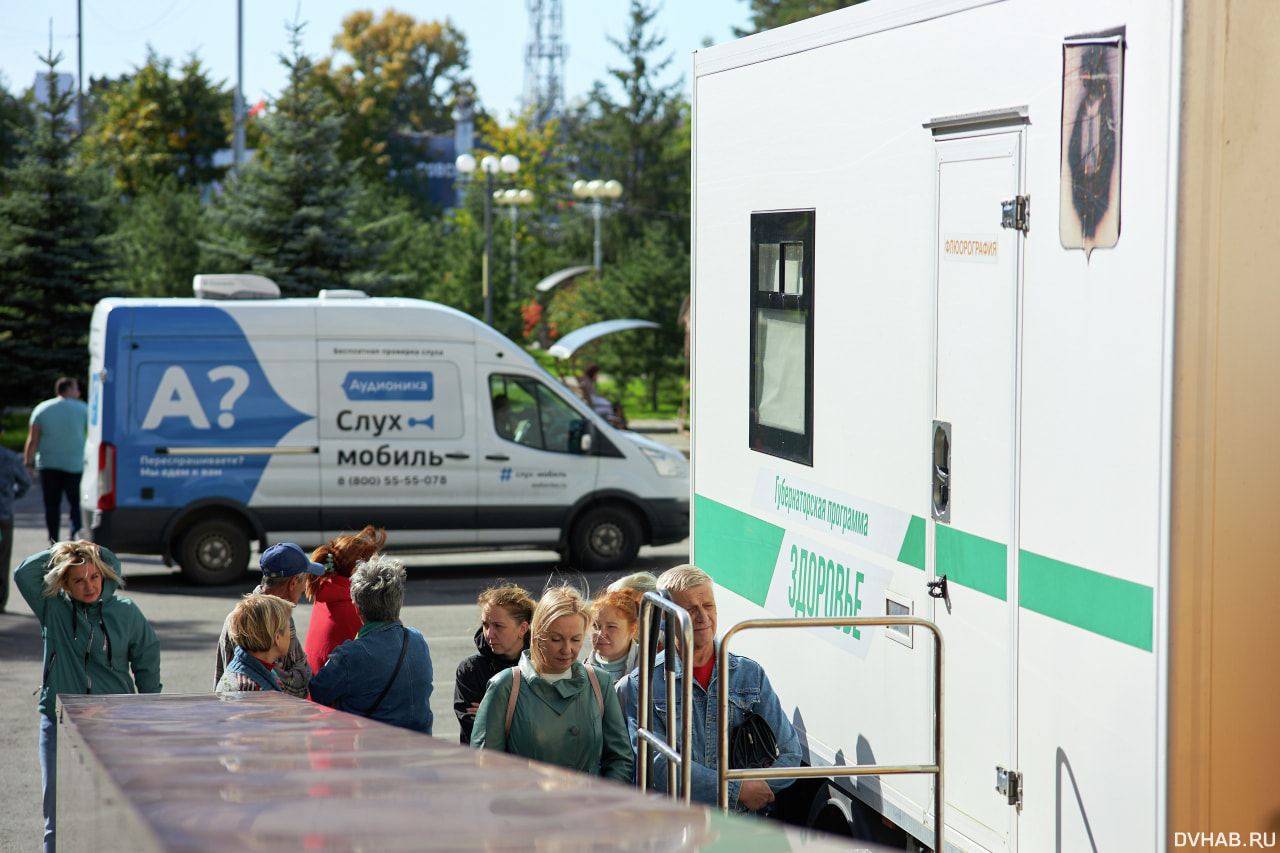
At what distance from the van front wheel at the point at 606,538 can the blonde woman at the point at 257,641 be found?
808 centimetres

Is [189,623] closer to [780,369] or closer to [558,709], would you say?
[780,369]

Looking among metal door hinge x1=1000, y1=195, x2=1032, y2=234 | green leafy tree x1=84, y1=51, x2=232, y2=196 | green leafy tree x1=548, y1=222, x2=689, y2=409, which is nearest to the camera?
metal door hinge x1=1000, y1=195, x2=1032, y2=234

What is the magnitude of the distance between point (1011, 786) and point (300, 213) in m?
24.2

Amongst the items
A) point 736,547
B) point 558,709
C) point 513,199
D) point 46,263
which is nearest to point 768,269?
point 736,547

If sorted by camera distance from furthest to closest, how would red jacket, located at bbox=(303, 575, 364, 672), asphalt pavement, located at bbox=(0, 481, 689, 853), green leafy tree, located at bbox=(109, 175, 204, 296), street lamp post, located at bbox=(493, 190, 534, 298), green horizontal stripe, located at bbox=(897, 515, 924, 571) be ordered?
green leafy tree, located at bbox=(109, 175, 204, 296), street lamp post, located at bbox=(493, 190, 534, 298), asphalt pavement, located at bbox=(0, 481, 689, 853), red jacket, located at bbox=(303, 575, 364, 672), green horizontal stripe, located at bbox=(897, 515, 924, 571)

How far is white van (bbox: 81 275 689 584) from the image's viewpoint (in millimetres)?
11891

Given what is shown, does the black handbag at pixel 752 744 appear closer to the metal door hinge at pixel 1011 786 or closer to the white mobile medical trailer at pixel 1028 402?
the white mobile medical trailer at pixel 1028 402

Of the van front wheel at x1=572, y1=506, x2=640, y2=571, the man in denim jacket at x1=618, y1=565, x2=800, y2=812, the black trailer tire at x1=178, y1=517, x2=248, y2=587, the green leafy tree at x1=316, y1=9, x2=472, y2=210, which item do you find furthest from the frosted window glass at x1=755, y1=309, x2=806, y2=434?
the green leafy tree at x1=316, y1=9, x2=472, y2=210

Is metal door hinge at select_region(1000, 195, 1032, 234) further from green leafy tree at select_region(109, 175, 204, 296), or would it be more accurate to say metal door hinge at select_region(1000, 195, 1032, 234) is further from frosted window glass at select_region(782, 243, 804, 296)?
green leafy tree at select_region(109, 175, 204, 296)

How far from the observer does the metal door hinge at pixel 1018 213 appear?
347 centimetres

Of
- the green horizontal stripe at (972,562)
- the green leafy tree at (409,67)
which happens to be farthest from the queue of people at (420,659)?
the green leafy tree at (409,67)

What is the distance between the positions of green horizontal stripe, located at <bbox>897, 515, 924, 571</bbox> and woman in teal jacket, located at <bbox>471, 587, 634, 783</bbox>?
1013 mm

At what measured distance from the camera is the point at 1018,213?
138 inches

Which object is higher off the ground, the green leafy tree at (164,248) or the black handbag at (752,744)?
the green leafy tree at (164,248)
